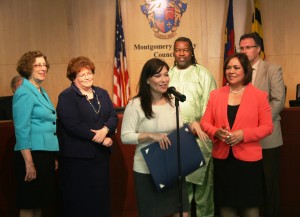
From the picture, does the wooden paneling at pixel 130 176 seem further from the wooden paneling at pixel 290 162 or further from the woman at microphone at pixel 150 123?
the woman at microphone at pixel 150 123

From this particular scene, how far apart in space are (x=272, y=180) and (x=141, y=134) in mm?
1594

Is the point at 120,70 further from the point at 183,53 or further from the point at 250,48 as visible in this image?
the point at 250,48

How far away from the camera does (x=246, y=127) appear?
2838mm

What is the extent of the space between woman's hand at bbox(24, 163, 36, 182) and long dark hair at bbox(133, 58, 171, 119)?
101cm

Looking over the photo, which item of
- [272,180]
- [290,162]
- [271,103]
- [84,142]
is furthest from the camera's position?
[290,162]

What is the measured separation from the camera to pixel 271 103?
3.44 metres

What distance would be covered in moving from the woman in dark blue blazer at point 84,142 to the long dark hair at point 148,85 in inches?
22.7

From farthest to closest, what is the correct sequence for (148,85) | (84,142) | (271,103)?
(271,103) → (84,142) → (148,85)

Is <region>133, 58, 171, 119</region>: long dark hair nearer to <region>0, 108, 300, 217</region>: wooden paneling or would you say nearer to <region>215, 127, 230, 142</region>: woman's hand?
<region>215, 127, 230, 142</region>: woman's hand

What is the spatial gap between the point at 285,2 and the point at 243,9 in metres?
0.60

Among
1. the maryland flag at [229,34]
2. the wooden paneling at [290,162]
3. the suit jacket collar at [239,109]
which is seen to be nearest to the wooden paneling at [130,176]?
the wooden paneling at [290,162]

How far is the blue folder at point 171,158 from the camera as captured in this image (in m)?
2.59

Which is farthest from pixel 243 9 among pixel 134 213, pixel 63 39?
pixel 134 213

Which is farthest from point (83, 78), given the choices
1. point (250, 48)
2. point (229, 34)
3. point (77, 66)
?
point (229, 34)
